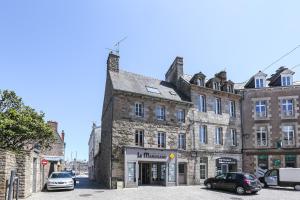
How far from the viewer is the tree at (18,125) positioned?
17.0 meters

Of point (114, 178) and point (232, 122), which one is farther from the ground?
point (232, 122)

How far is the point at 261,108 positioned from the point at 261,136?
2702 mm

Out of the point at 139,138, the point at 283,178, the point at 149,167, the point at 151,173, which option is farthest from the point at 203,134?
the point at 283,178

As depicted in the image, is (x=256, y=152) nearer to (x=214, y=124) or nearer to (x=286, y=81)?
(x=214, y=124)

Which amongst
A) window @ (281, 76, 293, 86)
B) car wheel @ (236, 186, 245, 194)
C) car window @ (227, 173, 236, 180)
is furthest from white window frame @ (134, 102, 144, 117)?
window @ (281, 76, 293, 86)

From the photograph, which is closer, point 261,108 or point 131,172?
point 131,172

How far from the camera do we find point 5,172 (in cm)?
1147

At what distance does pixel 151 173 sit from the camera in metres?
24.3

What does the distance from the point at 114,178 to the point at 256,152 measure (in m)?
14.2

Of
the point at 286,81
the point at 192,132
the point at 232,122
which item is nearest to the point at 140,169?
the point at 192,132

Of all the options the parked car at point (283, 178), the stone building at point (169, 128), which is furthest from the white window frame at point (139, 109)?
the parked car at point (283, 178)

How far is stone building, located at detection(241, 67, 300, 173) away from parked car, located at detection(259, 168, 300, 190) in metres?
4.42

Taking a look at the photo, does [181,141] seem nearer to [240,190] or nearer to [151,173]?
[151,173]

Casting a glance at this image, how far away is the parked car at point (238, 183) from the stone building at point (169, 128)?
172 inches
